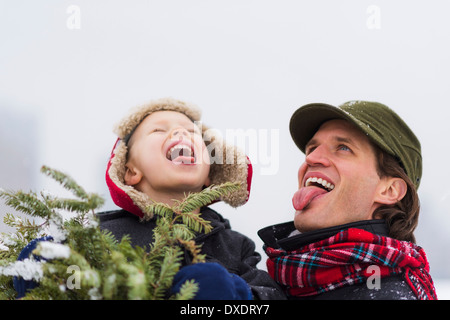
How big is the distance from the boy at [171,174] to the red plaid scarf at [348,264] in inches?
3.8

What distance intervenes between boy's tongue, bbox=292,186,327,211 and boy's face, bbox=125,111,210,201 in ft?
1.26

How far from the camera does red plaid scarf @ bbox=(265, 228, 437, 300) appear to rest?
136 centimetres

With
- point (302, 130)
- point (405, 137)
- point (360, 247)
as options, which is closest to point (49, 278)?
point (360, 247)

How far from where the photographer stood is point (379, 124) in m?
1.68

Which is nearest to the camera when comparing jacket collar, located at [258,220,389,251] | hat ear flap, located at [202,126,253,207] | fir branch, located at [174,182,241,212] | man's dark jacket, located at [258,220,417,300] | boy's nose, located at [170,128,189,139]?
fir branch, located at [174,182,241,212]

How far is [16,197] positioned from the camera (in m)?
1.06

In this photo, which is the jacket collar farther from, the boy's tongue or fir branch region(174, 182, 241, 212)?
fir branch region(174, 182, 241, 212)

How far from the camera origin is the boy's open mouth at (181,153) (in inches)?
66.9

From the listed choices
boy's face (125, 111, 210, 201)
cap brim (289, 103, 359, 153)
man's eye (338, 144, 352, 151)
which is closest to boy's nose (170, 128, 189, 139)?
boy's face (125, 111, 210, 201)

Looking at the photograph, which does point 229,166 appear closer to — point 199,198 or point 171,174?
point 171,174

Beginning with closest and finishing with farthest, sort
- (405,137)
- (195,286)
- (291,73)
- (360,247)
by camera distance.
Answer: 1. (195,286)
2. (360,247)
3. (405,137)
4. (291,73)

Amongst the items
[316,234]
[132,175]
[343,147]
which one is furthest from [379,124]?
[132,175]
